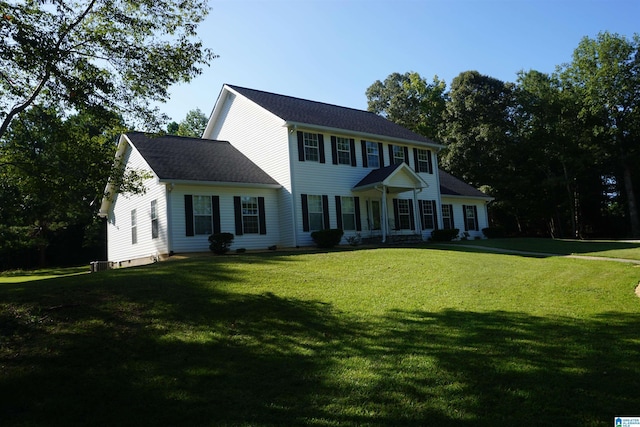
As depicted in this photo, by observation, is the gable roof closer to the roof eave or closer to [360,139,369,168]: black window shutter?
the roof eave

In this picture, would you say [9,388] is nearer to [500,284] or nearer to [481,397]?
[481,397]

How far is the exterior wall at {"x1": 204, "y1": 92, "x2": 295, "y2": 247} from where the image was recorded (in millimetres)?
20219

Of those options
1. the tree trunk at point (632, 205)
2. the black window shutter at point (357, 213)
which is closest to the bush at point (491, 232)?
the black window shutter at point (357, 213)

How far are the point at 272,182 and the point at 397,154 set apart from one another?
25.5 ft

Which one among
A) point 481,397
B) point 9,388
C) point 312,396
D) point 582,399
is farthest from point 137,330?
point 582,399

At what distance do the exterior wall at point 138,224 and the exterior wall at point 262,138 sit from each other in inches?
203

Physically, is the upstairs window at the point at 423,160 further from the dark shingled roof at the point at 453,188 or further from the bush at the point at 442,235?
the bush at the point at 442,235

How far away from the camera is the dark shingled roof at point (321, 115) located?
2178 centimetres

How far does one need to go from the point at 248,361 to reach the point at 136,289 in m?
3.98

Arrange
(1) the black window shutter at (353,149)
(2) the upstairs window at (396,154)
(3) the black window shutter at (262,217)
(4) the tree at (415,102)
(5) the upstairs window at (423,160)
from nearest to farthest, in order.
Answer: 1. (3) the black window shutter at (262,217)
2. (1) the black window shutter at (353,149)
3. (2) the upstairs window at (396,154)
4. (5) the upstairs window at (423,160)
5. (4) the tree at (415,102)

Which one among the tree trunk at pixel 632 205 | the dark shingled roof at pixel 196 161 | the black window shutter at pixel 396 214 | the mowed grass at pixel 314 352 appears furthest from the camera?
the tree trunk at pixel 632 205

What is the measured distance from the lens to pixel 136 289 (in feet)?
29.1

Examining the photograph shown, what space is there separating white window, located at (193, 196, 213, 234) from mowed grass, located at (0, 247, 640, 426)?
7.47 metres

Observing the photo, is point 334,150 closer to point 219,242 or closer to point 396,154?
point 396,154
